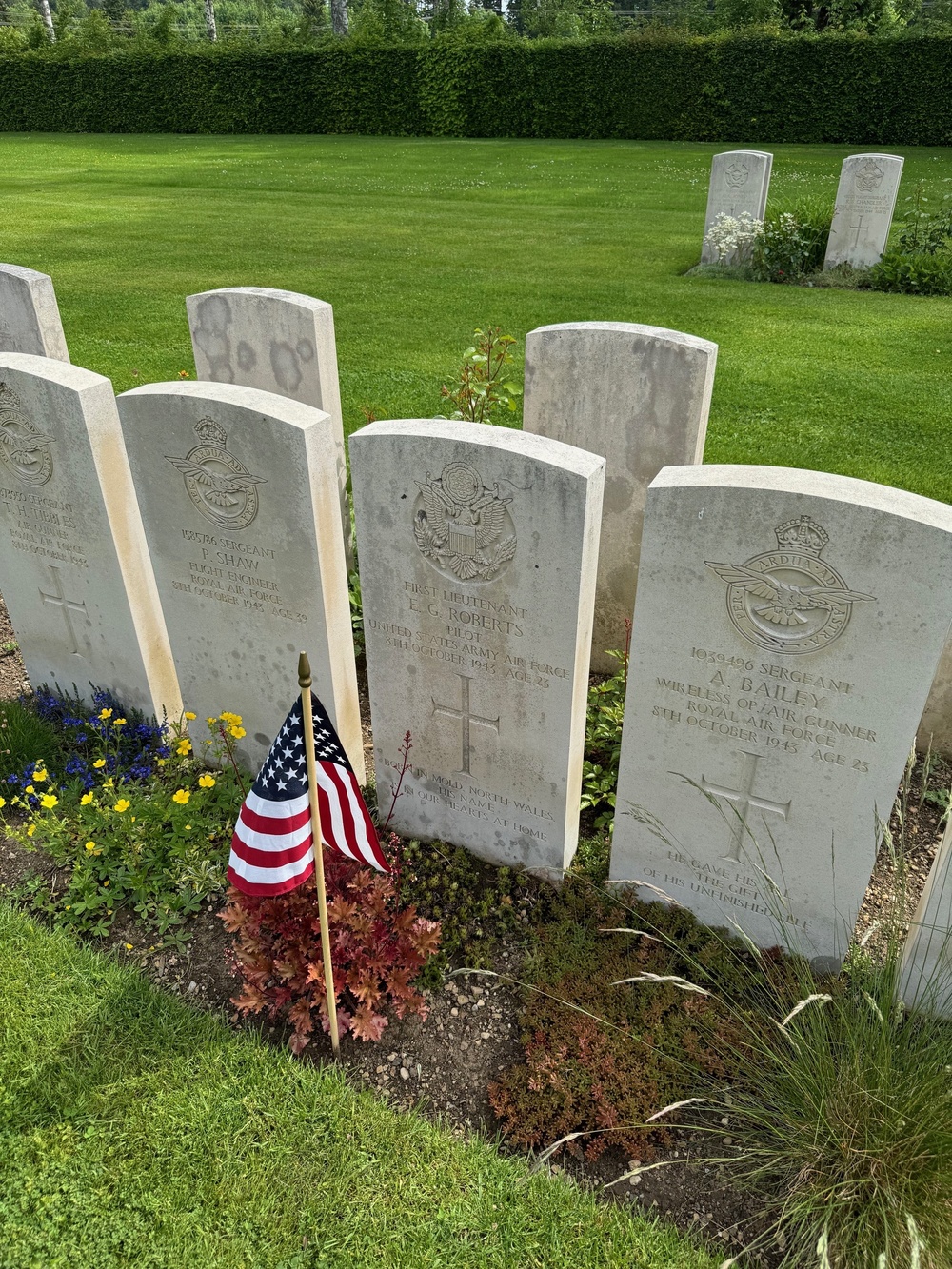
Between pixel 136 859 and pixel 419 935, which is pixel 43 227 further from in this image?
pixel 419 935

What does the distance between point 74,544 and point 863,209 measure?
1248 centimetres

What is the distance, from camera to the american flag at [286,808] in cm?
289

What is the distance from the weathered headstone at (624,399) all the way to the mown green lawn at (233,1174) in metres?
3.36

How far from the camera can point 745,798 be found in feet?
11.4

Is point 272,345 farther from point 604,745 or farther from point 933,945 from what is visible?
point 933,945

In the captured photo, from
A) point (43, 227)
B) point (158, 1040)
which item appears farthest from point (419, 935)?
point (43, 227)

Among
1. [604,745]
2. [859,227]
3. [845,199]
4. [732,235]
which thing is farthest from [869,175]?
[604,745]

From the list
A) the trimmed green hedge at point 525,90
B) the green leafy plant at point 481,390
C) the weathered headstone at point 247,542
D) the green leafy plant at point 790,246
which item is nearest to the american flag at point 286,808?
the weathered headstone at point 247,542

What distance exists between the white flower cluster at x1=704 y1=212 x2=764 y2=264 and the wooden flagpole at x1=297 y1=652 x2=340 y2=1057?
1222 cm

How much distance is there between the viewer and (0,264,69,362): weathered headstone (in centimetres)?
584

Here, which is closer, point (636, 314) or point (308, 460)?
point (308, 460)

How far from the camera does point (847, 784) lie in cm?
323

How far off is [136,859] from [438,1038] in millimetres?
1615

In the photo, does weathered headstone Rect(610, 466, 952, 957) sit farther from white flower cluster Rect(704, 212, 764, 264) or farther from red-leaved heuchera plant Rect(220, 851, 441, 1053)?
white flower cluster Rect(704, 212, 764, 264)
